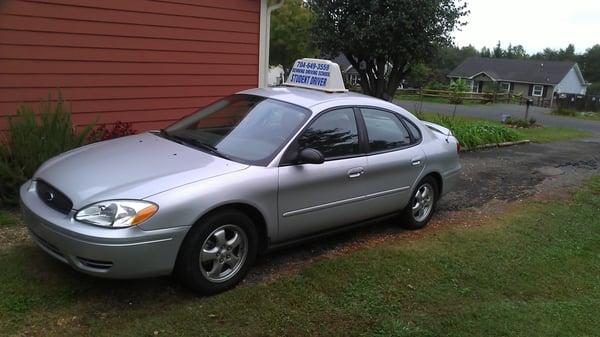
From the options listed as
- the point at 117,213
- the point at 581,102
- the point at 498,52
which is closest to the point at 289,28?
the point at 581,102

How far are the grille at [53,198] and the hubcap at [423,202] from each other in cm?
350

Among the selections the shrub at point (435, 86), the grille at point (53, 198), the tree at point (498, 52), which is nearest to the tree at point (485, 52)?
the tree at point (498, 52)

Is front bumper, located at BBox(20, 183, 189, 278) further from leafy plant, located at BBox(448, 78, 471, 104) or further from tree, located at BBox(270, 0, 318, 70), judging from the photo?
tree, located at BBox(270, 0, 318, 70)

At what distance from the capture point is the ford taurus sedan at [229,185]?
140 inches

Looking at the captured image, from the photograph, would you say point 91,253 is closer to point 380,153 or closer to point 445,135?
point 380,153

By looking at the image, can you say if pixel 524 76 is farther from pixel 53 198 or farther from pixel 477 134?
pixel 53 198

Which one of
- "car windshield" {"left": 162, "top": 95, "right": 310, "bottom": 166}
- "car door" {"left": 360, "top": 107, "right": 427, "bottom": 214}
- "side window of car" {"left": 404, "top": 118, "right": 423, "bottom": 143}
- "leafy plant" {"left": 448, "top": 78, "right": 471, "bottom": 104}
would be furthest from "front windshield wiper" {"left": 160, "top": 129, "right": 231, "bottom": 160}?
"leafy plant" {"left": 448, "top": 78, "right": 471, "bottom": 104}

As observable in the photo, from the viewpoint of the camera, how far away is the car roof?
4.95 m

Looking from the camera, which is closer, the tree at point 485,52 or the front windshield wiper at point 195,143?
the front windshield wiper at point 195,143

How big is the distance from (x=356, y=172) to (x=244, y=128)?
1078 mm

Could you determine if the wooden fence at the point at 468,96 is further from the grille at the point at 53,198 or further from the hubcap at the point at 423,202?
the grille at the point at 53,198

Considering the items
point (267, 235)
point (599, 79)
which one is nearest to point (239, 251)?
point (267, 235)

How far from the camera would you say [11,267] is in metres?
4.15

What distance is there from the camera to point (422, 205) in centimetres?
599
